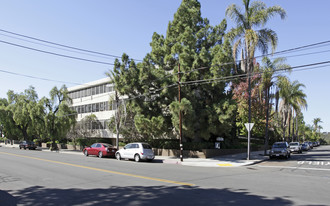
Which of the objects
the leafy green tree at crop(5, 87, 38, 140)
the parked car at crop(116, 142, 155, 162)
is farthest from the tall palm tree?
the leafy green tree at crop(5, 87, 38, 140)

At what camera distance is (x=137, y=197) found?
821 centimetres

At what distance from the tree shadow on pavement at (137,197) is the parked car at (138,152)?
1210 centimetres

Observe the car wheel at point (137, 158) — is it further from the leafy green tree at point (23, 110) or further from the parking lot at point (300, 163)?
the leafy green tree at point (23, 110)

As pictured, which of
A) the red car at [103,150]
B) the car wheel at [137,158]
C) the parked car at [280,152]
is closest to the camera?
the car wheel at [137,158]

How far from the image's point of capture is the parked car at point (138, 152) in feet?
72.0

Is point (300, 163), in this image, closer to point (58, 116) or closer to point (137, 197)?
point (137, 197)

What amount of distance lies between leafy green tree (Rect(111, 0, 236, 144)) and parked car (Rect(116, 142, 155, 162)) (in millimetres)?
2735

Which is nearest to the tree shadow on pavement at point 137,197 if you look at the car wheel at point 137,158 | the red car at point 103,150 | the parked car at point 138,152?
the parked car at point 138,152

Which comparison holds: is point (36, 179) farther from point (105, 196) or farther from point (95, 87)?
point (95, 87)

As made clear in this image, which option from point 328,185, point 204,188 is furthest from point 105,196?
point 328,185

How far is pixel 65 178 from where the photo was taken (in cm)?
1216

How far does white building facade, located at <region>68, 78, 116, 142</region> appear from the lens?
135ft

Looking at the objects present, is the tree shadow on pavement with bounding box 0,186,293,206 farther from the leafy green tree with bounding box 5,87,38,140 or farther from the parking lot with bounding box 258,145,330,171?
the leafy green tree with bounding box 5,87,38,140

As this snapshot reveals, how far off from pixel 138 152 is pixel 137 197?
46.1ft
